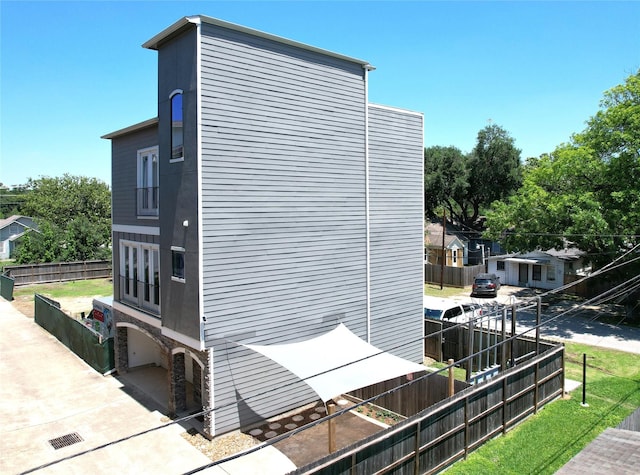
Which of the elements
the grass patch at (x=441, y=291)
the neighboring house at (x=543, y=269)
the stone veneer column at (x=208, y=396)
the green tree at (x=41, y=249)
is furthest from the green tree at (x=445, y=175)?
the stone veneer column at (x=208, y=396)

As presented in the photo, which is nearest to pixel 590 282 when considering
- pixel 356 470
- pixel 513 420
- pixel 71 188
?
pixel 513 420

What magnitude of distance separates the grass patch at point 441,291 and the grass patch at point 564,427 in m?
14.4

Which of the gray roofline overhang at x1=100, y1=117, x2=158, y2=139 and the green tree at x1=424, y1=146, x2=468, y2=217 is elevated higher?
the green tree at x1=424, y1=146, x2=468, y2=217

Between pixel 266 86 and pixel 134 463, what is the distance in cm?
933

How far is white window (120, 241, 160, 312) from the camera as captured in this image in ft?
46.8

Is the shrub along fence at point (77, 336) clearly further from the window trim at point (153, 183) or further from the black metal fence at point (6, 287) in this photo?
the black metal fence at point (6, 287)

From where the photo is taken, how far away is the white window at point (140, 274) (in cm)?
1427

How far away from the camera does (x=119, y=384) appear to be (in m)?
15.2

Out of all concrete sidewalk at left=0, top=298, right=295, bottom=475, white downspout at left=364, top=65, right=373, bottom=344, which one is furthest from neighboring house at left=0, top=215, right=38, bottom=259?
white downspout at left=364, top=65, right=373, bottom=344

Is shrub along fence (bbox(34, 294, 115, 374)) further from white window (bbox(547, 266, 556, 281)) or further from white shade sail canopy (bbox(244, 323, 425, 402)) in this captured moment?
white window (bbox(547, 266, 556, 281))

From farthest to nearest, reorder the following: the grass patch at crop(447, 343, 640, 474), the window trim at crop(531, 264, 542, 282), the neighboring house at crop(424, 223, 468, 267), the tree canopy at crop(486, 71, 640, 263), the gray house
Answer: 1. the neighboring house at crop(424, 223, 468, 267)
2. the window trim at crop(531, 264, 542, 282)
3. the tree canopy at crop(486, 71, 640, 263)
4. the gray house
5. the grass patch at crop(447, 343, 640, 474)

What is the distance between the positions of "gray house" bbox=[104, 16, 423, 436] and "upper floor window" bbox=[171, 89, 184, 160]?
0.04 m

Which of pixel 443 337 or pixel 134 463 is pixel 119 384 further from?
pixel 443 337

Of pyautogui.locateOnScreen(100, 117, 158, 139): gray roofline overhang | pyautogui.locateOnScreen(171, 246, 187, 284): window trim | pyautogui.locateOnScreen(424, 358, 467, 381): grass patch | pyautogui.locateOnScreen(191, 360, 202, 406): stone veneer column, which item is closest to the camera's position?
pyautogui.locateOnScreen(171, 246, 187, 284): window trim
